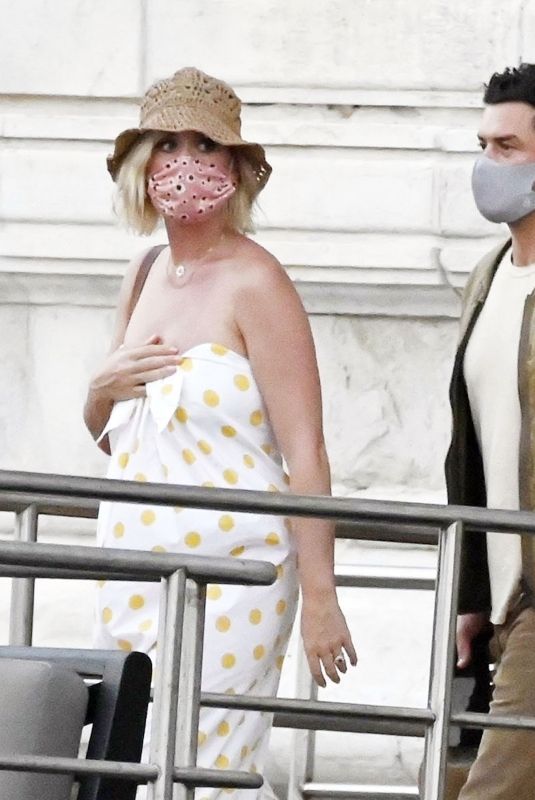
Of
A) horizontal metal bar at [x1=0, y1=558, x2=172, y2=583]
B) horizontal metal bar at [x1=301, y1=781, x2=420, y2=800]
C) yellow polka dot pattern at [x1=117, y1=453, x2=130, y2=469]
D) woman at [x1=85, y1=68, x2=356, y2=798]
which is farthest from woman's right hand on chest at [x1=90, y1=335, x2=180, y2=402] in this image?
horizontal metal bar at [x1=301, y1=781, x2=420, y2=800]

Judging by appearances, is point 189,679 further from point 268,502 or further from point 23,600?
point 23,600

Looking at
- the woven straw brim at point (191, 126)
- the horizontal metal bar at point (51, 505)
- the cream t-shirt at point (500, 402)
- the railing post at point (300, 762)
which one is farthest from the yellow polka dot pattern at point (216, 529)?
the railing post at point (300, 762)

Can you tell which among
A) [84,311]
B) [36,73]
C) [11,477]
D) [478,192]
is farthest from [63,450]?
[11,477]

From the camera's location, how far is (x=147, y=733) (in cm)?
385

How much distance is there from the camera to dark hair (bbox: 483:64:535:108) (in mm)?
4309

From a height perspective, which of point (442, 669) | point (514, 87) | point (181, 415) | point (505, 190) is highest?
point (514, 87)

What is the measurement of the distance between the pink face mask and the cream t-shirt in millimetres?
618

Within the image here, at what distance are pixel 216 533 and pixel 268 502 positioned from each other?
67 cm

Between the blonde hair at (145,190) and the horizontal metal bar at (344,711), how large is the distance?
0.97m

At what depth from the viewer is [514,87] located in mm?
4312

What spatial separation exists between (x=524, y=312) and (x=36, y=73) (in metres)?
2.78

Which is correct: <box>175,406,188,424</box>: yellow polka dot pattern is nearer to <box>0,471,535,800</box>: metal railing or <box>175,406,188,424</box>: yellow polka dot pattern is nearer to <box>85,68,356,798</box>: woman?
<box>85,68,356,798</box>: woman

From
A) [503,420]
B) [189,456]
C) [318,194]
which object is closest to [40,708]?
[189,456]

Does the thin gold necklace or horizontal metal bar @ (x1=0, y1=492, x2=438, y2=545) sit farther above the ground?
the thin gold necklace
